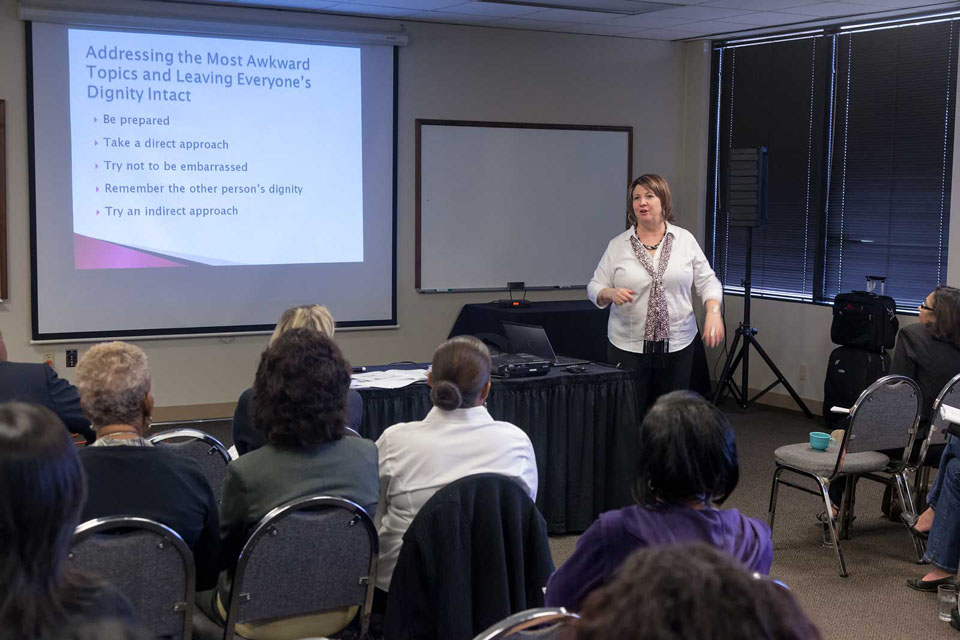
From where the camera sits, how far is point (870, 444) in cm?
414

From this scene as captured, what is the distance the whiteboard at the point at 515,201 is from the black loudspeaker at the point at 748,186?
0.99 meters

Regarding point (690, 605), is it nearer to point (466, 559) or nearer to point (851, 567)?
point (466, 559)

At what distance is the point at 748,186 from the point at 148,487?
5.62 m

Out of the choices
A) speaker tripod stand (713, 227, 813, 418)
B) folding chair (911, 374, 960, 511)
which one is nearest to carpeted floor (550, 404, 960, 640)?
folding chair (911, 374, 960, 511)

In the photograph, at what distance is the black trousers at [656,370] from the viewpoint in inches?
183

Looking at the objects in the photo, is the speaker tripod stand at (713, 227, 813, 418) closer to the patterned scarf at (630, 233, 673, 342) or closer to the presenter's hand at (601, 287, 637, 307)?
the patterned scarf at (630, 233, 673, 342)

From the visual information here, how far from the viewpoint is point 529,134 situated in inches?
294

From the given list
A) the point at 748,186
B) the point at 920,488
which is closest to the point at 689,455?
the point at 920,488

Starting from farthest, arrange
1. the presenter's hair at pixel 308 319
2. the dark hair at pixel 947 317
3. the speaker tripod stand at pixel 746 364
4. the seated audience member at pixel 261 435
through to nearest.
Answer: the speaker tripod stand at pixel 746 364 < the dark hair at pixel 947 317 < the presenter's hair at pixel 308 319 < the seated audience member at pixel 261 435

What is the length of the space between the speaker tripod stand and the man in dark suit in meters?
4.65

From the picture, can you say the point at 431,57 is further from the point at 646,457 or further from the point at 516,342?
the point at 646,457

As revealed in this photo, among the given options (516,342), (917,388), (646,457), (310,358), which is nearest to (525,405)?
(516,342)

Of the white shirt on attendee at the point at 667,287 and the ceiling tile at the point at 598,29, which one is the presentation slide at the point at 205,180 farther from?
the white shirt on attendee at the point at 667,287

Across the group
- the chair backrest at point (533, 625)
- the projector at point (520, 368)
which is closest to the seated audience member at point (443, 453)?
the chair backrest at point (533, 625)
